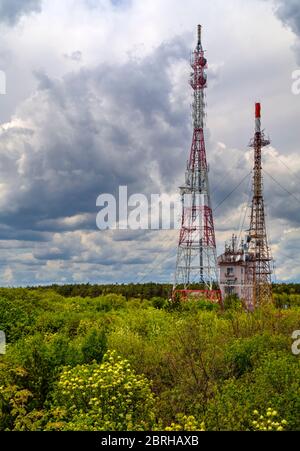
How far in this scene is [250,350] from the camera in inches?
819

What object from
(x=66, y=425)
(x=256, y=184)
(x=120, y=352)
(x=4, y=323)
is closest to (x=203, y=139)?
(x=256, y=184)

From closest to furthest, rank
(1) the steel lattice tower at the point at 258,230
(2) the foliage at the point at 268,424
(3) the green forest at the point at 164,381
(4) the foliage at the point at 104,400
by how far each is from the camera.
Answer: (2) the foliage at the point at 268,424
(3) the green forest at the point at 164,381
(4) the foliage at the point at 104,400
(1) the steel lattice tower at the point at 258,230

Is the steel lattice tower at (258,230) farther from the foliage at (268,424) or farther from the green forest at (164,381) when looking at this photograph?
the foliage at (268,424)

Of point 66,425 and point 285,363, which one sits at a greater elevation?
point 285,363

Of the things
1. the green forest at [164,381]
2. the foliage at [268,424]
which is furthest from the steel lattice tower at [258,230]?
the foliage at [268,424]

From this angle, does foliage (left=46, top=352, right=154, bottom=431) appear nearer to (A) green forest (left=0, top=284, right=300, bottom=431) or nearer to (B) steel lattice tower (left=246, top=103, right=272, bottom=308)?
(A) green forest (left=0, top=284, right=300, bottom=431)

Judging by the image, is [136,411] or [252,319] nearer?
[136,411]

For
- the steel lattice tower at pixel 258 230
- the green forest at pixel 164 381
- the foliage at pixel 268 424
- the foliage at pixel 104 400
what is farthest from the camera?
the steel lattice tower at pixel 258 230

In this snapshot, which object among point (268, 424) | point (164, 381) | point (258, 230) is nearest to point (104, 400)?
point (268, 424)

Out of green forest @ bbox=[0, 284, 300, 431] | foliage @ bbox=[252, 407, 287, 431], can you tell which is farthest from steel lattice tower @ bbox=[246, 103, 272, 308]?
foliage @ bbox=[252, 407, 287, 431]

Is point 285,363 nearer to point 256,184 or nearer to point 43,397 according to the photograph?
point 43,397

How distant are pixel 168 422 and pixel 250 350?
18.2ft

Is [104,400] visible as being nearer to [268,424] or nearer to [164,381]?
[268,424]
